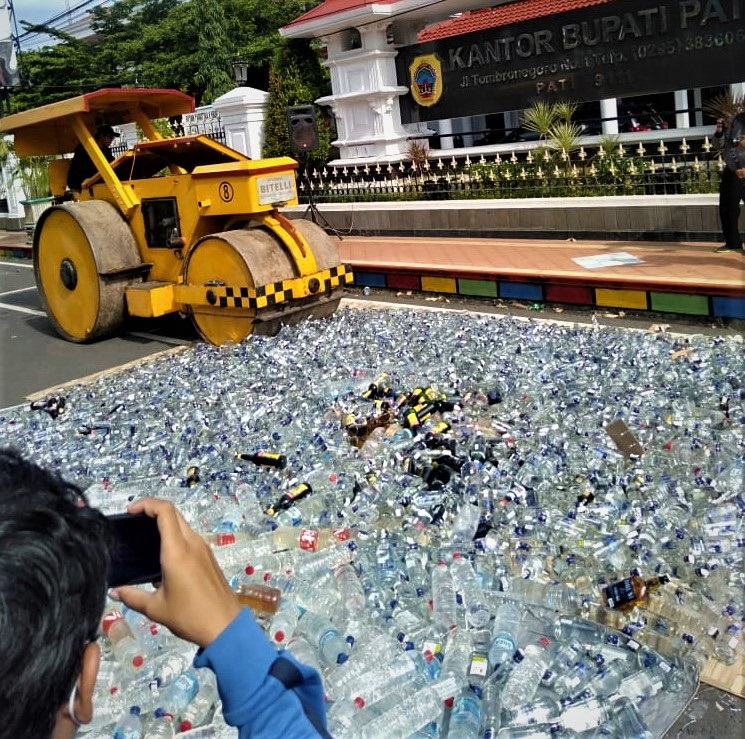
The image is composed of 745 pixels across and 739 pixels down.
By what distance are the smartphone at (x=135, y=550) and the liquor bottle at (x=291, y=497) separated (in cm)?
295

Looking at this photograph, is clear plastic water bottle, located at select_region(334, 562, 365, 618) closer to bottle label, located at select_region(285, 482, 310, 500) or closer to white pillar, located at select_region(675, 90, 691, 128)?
bottle label, located at select_region(285, 482, 310, 500)

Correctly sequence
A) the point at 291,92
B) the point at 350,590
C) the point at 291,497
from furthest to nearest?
the point at 291,92 < the point at 291,497 < the point at 350,590

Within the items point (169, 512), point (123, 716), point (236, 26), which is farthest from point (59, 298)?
point (236, 26)

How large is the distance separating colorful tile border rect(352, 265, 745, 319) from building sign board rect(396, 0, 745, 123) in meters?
5.51

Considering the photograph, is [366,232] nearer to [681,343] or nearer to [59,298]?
[59,298]

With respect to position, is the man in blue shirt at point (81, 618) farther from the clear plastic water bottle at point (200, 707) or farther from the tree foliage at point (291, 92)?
the tree foliage at point (291, 92)

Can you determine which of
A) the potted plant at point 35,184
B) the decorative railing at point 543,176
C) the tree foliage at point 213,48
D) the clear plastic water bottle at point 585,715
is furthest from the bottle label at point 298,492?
the tree foliage at point 213,48

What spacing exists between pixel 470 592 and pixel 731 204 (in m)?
6.53

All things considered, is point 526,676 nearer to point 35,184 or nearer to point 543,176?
point 543,176

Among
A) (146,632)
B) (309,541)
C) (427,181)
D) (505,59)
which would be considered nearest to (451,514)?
(309,541)

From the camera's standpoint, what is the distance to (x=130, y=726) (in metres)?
2.79

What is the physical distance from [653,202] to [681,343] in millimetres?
4104

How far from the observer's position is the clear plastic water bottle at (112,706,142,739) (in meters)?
2.75

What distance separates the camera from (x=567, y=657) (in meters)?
2.96
